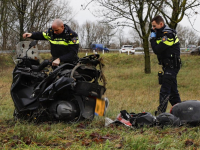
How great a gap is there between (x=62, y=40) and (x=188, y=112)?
8.69 ft

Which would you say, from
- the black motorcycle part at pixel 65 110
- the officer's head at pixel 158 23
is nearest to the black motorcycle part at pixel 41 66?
the black motorcycle part at pixel 65 110

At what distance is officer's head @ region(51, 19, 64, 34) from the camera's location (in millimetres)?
5258

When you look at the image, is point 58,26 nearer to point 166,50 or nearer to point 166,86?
point 166,50

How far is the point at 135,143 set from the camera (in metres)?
3.16

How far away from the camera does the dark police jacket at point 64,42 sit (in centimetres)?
541

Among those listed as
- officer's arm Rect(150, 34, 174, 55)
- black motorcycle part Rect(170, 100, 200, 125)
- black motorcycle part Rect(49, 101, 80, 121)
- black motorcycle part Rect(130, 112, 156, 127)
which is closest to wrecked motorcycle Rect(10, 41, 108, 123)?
black motorcycle part Rect(49, 101, 80, 121)

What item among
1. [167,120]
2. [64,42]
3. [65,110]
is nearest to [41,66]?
[64,42]

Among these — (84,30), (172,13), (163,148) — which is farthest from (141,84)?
(84,30)

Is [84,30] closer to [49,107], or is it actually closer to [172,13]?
[172,13]

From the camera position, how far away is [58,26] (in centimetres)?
529

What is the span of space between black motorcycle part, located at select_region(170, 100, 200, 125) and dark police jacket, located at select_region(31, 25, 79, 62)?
6.93 feet

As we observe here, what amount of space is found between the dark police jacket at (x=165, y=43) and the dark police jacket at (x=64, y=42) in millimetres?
1561

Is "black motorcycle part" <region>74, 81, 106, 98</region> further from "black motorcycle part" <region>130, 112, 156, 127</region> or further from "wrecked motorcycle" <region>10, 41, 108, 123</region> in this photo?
"black motorcycle part" <region>130, 112, 156, 127</region>

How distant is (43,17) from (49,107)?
19333mm
